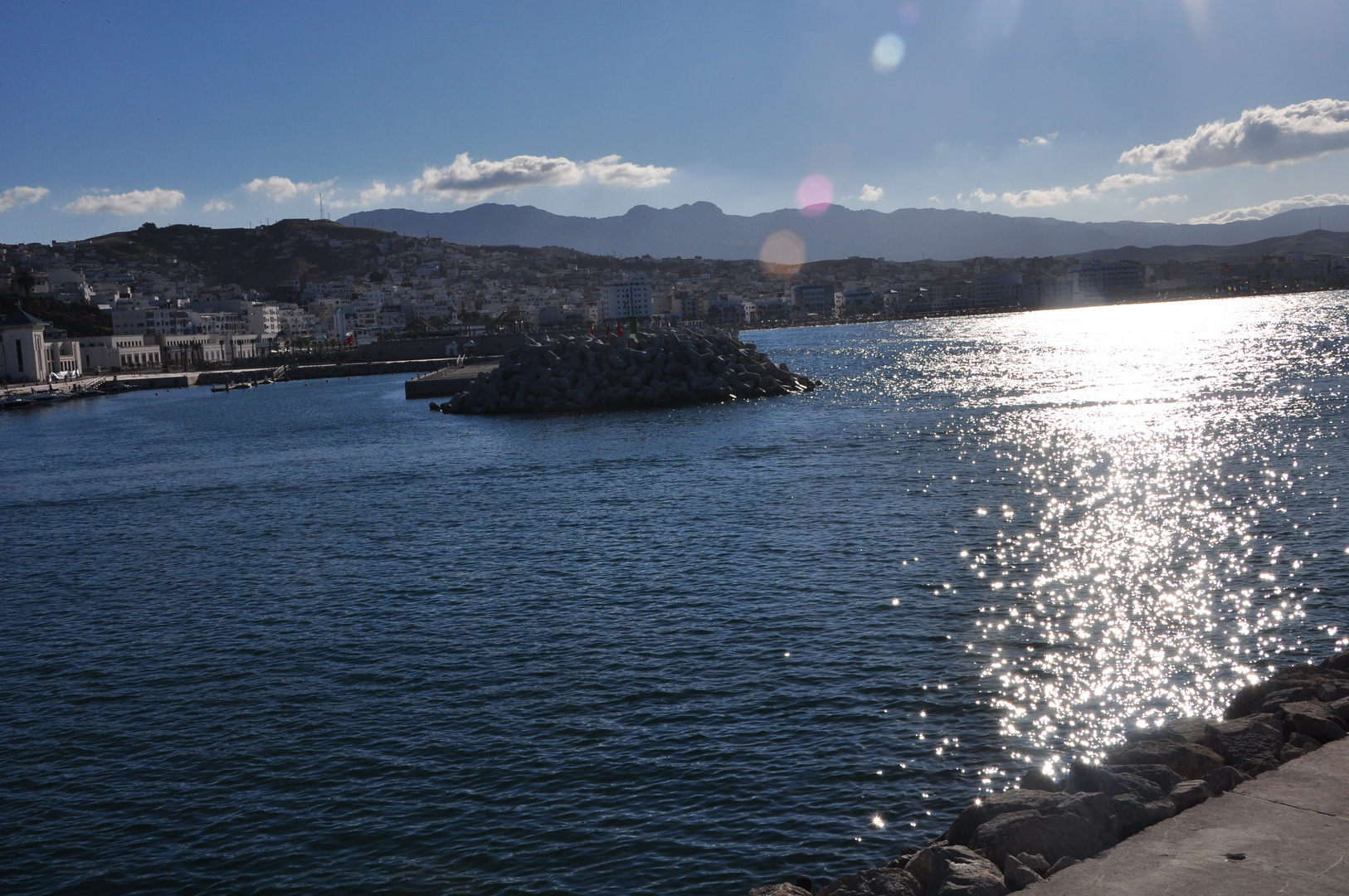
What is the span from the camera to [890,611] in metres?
10.5

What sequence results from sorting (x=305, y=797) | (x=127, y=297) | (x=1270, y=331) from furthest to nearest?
(x=127, y=297) → (x=1270, y=331) → (x=305, y=797)

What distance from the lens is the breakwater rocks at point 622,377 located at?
3859 cm

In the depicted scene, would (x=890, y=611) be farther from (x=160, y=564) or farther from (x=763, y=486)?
(x=160, y=564)

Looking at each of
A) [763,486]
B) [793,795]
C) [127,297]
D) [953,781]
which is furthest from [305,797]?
[127,297]

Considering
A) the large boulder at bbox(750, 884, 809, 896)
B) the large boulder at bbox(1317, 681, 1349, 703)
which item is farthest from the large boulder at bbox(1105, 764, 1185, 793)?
the large boulder at bbox(750, 884, 809, 896)

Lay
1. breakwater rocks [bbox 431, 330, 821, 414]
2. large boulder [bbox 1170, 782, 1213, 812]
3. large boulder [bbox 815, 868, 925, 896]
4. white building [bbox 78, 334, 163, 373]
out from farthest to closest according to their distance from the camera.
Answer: white building [bbox 78, 334, 163, 373] < breakwater rocks [bbox 431, 330, 821, 414] < large boulder [bbox 1170, 782, 1213, 812] < large boulder [bbox 815, 868, 925, 896]

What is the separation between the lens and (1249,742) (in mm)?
5879

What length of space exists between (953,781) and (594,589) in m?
6.31

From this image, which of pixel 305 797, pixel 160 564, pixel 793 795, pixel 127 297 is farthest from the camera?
pixel 127 297

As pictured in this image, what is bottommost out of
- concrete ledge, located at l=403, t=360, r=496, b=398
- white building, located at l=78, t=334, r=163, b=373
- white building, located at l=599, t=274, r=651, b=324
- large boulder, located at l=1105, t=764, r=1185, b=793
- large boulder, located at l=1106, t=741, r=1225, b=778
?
large boulder, located at l=1106, t=741, r=1225, b=778

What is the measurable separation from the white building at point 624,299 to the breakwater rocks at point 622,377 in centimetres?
12923

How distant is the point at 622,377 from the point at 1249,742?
114ft

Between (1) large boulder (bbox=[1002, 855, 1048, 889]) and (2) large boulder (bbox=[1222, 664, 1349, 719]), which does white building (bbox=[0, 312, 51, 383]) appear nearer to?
(2) large boulder (bbox=[1222, 664, 1349, 719])

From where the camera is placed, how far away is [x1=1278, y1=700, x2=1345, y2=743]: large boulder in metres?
5.98
